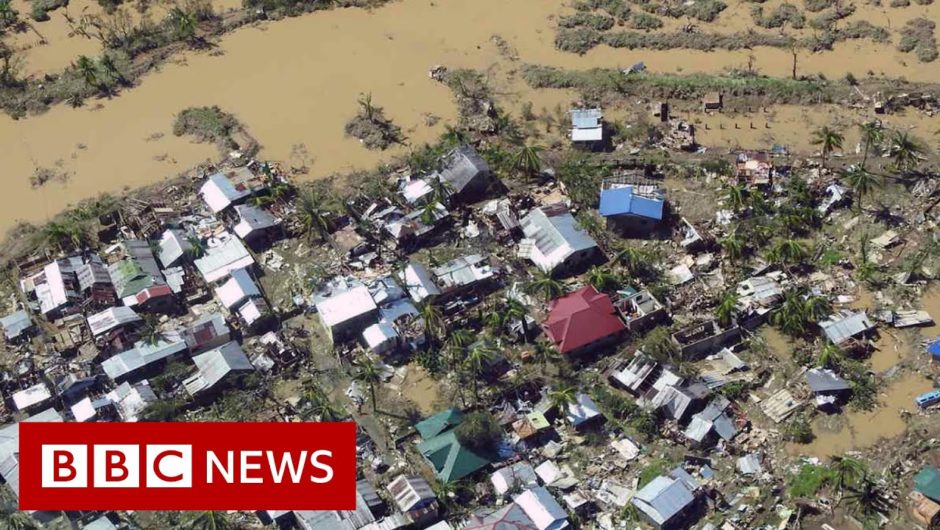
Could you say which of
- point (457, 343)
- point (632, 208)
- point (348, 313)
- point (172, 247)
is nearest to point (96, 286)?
point (172, 247)

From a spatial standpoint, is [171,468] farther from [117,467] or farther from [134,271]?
[134,271]

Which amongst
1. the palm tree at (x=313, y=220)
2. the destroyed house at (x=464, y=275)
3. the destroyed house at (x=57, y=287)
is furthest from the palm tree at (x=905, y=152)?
the destroyed house at (x=57, y=287)

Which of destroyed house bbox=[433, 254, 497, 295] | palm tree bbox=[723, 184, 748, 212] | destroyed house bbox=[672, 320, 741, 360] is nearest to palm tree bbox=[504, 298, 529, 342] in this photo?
destroyed house bbox=[433, 254, 497, 295]

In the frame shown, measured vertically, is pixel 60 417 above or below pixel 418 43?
below

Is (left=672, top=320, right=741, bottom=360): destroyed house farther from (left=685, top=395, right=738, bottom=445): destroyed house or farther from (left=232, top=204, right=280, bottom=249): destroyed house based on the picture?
(left=232, top=204, right=280, bottom=249): destroyed house

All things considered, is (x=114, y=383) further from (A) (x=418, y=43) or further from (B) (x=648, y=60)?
(B) (x=648, y=60)

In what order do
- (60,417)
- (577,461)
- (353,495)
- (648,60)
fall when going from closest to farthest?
(353,495) → (577,461) → (60,417) → (648,60)

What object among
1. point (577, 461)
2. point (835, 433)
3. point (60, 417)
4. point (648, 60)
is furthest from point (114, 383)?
point (648, 60)
